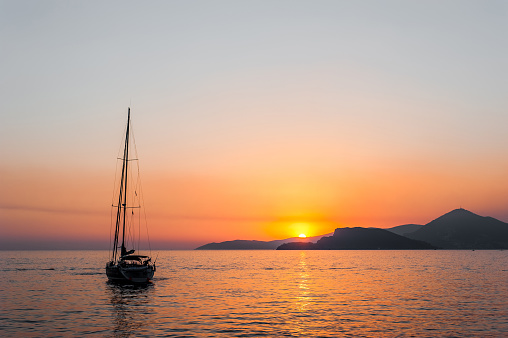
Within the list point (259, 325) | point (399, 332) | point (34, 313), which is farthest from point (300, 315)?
point (34, 313)

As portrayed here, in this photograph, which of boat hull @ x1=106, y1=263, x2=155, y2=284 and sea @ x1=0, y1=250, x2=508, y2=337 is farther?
boat hull @ x1=106, y1=263, x2=155, y2=284

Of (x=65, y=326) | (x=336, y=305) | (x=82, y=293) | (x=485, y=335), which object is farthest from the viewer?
(x=82, y=293)

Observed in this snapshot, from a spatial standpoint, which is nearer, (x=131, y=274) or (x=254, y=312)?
(x=254, y=312)

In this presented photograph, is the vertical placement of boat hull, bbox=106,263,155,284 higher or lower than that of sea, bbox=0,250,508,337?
higher

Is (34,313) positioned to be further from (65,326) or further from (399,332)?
(399,332)

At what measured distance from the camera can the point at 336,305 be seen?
53.3 metres

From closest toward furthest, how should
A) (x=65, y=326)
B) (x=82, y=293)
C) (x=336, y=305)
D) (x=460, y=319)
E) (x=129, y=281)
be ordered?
(x=65, y=326) < (x=460, y=319) < (x=336, y=305) < (x=82, y=293) < (x=129, y=281)

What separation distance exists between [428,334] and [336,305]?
59.1ft

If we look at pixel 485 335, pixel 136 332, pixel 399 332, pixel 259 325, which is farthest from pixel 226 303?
pixel 485 335

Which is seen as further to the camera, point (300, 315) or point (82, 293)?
point (82, 293)

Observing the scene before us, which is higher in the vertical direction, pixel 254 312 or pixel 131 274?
pixel 131 274

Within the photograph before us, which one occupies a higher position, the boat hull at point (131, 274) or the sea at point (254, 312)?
the boat hull at point (131, 274)

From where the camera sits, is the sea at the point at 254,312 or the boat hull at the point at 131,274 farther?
the boat hull at the point at 131,274

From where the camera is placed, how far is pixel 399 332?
3644cm
